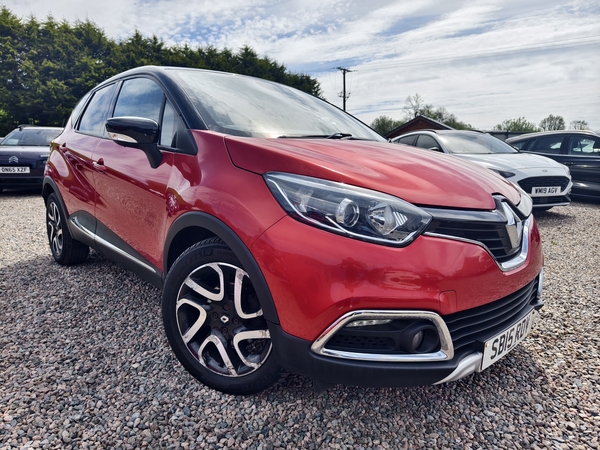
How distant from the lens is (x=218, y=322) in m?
1.84

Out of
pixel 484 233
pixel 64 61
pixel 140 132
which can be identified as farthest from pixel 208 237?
pixel 64 61

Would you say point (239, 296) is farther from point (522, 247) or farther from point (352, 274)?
point (522, 247)

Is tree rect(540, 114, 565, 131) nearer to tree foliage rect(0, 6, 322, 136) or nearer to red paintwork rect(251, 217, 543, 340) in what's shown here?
tree foliage rect(0, 6, 322, 136)

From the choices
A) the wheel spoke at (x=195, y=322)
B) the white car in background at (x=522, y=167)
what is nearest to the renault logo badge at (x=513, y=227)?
the wheel spoke at (x=195, y=322)

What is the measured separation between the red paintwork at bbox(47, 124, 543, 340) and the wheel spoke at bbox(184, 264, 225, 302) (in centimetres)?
24

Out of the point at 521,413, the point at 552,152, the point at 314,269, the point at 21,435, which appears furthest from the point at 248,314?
the point at 552,152

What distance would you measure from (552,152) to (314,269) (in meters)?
9.03

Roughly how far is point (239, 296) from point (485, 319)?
39.5 inches

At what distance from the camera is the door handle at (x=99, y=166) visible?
2753mm

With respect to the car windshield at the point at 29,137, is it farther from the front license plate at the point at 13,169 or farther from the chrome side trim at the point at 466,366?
the chrome side trim at the point at 466,366

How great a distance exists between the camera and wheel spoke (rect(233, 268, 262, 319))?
5.59 ft

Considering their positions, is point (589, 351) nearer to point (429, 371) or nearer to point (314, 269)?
point (429, 371)

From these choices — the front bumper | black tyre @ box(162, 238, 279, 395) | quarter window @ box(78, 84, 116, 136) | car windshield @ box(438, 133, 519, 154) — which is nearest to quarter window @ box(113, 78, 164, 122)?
quarter window @ box(78, 84, 116, 136)

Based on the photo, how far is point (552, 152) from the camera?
28.2 ft
